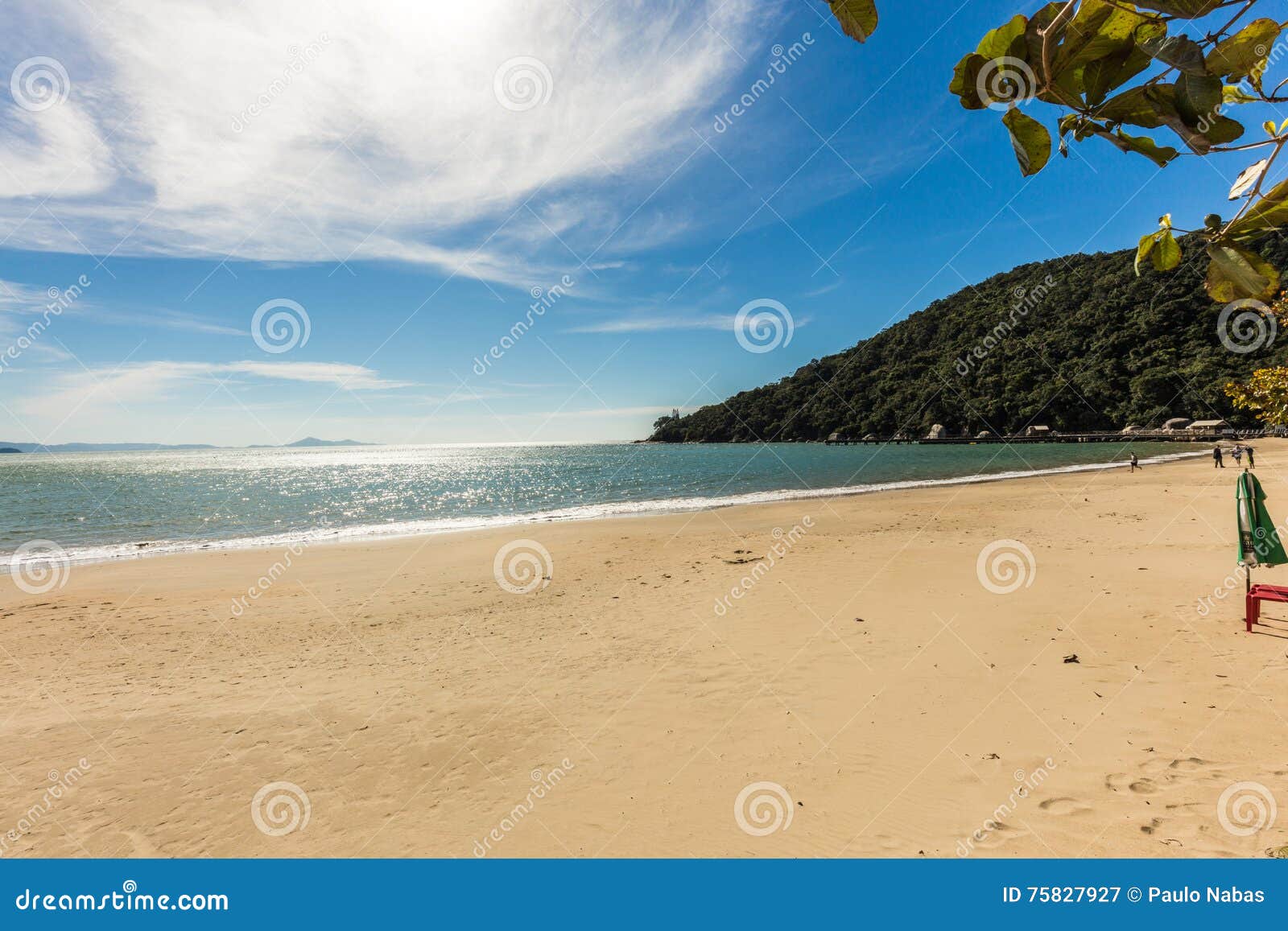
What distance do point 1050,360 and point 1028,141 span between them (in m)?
103

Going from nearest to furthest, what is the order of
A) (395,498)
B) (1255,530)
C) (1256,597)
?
(1256,597) → (1255,530) → (395,498)

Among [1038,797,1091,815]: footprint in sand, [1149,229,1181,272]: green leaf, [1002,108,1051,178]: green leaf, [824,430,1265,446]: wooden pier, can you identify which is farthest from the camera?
[824,430,1265,446]: wooden pier

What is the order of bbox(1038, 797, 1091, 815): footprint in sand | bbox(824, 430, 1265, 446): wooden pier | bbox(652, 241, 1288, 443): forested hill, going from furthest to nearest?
bbox(652, 241, 1288, 443): forested hill, bbox(824, 430, 1265, 446): wooden pier, bbox(1038, 797, 1091, 815): footprint in sand

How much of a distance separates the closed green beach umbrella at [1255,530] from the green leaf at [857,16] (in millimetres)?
9425

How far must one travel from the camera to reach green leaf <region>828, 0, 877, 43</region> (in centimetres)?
112

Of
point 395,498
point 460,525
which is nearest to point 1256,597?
point 460,525

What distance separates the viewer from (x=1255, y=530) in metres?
7.16

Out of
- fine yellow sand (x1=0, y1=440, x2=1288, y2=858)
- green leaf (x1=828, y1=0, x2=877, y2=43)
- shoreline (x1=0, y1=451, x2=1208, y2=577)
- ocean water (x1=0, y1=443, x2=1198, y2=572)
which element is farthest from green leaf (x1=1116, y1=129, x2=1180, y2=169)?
ocean water (x1=0, y1=443, x2=1198, y2=572)

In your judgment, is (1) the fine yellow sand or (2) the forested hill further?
(2) the forested hill

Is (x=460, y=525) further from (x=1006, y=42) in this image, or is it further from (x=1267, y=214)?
(x=1267, y=214)

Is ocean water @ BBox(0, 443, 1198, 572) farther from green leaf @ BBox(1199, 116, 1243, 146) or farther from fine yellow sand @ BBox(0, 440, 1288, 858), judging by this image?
green leaf @ BBox(1199, 116, 1243, 146)

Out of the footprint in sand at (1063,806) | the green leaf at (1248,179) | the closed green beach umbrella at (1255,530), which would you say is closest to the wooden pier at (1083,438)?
the closed green beach umbrella at (1255,530)

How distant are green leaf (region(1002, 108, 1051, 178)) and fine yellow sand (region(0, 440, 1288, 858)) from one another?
Answer: 4.32 metres

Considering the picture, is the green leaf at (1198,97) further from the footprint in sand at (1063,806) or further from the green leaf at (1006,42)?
the footprint in sand at (1063,806)
